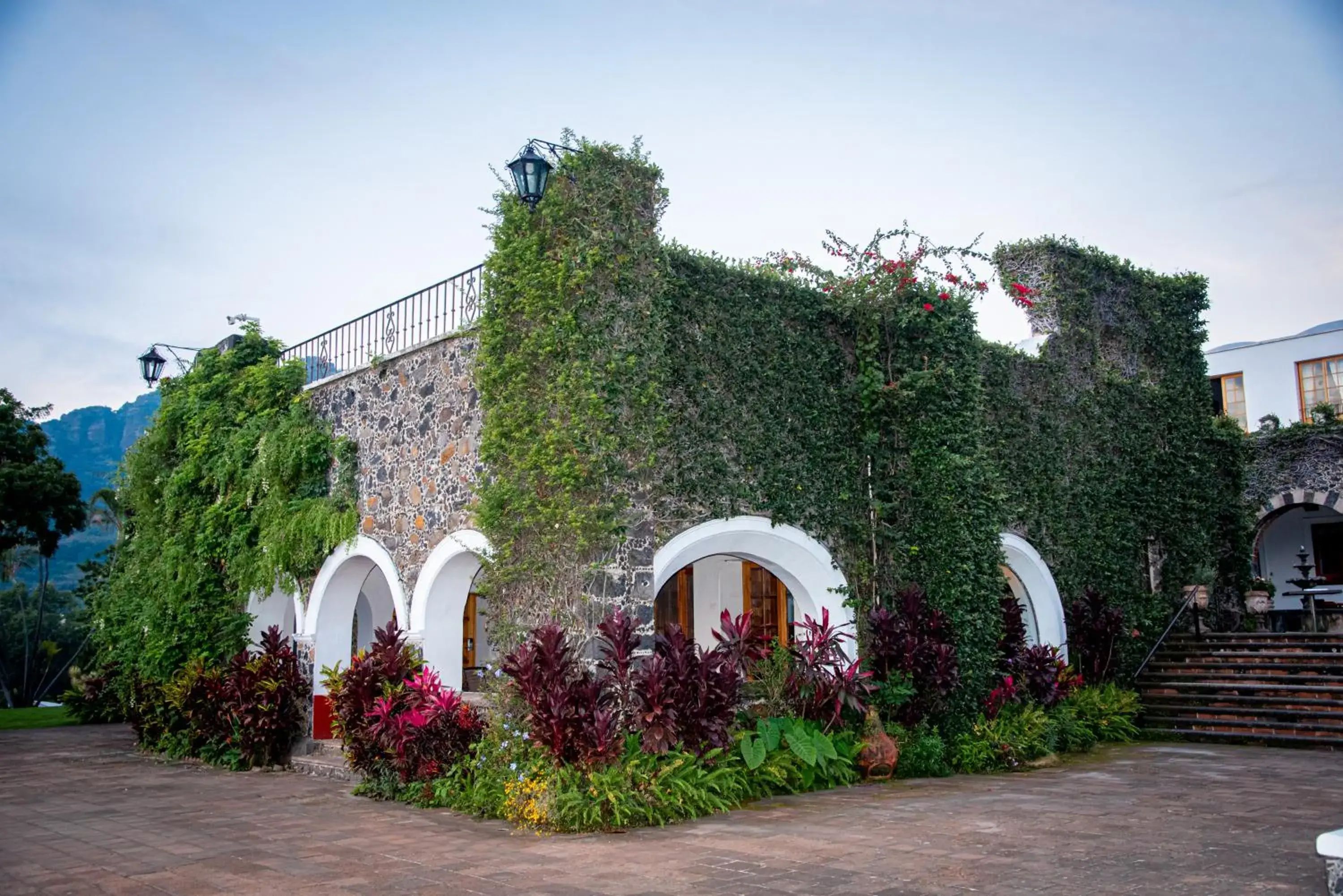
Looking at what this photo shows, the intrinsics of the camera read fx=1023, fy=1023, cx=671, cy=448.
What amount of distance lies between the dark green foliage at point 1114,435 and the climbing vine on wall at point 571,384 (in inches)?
218

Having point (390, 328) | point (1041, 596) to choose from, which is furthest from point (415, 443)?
point (1041, 596)

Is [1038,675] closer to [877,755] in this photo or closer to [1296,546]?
[877,755]

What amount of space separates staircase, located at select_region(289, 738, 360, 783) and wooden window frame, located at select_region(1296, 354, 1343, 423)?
17319 mm

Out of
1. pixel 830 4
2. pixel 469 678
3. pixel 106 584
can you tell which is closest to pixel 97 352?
pixel 106 584

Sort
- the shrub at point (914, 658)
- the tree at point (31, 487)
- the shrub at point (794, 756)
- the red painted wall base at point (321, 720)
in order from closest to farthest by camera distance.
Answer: the shrub at point (794, 756)
the shrub at point (914, 658)
the red painted wall base at point (321, 720)
the tree at point (31, 487)

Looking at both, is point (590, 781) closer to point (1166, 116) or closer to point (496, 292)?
point (496, 292)

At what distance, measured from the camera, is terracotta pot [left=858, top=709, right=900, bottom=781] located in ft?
29.9

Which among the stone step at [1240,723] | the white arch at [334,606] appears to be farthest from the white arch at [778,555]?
the stone step at [1240,723]

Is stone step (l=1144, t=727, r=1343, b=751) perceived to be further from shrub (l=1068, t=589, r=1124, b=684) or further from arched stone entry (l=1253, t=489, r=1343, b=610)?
arched stone entry (l=1253, t=489, r=1343, b=610)

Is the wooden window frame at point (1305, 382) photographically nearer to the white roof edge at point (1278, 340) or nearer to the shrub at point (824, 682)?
the white roof edge at point (1278, 340)

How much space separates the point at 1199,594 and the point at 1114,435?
2.85 metres

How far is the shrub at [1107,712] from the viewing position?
1165 cm

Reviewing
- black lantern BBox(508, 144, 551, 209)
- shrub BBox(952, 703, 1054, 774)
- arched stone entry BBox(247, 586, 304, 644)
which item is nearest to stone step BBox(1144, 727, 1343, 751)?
shrub BBox(952, 703, 1054, 774)

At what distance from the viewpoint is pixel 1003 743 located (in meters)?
9.90
